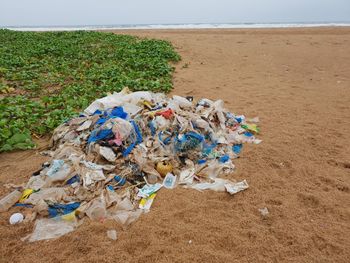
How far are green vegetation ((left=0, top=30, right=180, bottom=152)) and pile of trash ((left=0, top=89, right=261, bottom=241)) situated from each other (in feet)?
3.35

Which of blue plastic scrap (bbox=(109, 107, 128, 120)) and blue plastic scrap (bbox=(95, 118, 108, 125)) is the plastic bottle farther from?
blue plastic scrap (bbox=(109, 107, 128, 120))

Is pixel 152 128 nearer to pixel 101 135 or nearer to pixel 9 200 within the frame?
pixel 101 135

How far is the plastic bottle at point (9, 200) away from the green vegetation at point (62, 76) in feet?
4.46

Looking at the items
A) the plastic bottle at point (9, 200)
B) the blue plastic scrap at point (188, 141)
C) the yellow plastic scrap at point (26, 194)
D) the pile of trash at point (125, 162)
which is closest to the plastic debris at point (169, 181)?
the pile of trash at point (125, 162)

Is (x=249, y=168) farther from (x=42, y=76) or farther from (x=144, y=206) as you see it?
(x=42, y=76)

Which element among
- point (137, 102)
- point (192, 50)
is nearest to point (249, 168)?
point (137, 102)

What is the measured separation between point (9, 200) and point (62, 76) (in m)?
5.97

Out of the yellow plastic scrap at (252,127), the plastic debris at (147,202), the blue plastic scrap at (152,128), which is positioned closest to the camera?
the plastic debris at (147,202)

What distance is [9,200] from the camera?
3344 millimetres

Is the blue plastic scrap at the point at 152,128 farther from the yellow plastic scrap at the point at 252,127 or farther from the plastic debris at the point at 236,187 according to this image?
the yellow plastic scrap at the point at 252,127

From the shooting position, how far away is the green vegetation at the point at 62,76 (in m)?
5.46

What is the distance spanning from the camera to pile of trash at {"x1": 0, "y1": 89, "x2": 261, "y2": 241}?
Result: 3.15 m

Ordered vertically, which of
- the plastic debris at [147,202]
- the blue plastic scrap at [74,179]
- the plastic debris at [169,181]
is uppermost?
the blue plastic scrap at [74,179]

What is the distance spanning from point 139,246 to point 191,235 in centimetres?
51
